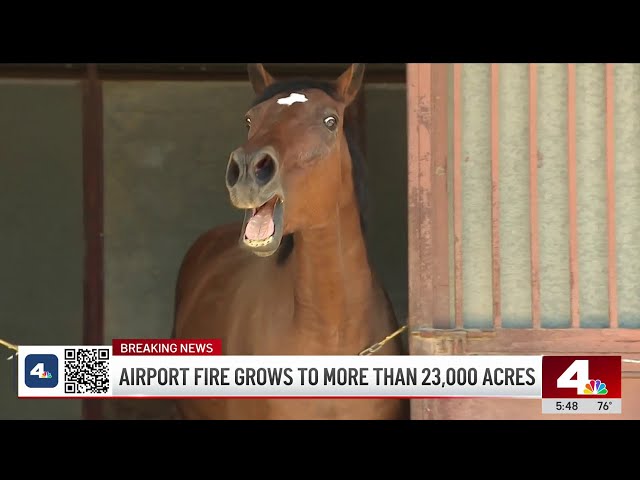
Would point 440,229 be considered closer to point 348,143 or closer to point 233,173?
point 348,143

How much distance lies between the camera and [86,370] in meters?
4.54

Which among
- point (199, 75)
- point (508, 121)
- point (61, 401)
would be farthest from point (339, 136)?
point (61, 401)

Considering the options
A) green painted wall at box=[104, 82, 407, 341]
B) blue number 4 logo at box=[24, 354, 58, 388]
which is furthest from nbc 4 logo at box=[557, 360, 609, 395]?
green painted wall at box=[104, 82, 407, 341]

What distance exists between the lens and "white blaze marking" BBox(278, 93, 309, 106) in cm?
447

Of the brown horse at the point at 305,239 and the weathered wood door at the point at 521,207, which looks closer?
the brown horse at the point at 305,239

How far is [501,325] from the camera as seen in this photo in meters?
4.45

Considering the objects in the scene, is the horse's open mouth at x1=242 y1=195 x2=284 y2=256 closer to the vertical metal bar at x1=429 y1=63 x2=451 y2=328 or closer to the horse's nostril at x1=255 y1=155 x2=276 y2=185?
the horse's nostril at x1=255 y1=155 x2=276 y2=185

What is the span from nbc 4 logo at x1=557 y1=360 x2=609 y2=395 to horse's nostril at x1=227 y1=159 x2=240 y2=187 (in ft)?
5.04

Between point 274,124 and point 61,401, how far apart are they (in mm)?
3387

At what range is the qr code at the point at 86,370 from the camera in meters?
4.53

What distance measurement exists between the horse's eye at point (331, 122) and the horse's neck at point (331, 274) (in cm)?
37

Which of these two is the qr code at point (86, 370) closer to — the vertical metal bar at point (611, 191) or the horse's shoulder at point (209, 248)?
the horse's shoulder at point (209, 248)

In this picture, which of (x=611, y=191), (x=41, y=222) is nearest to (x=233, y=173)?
(x=611, y=191)
